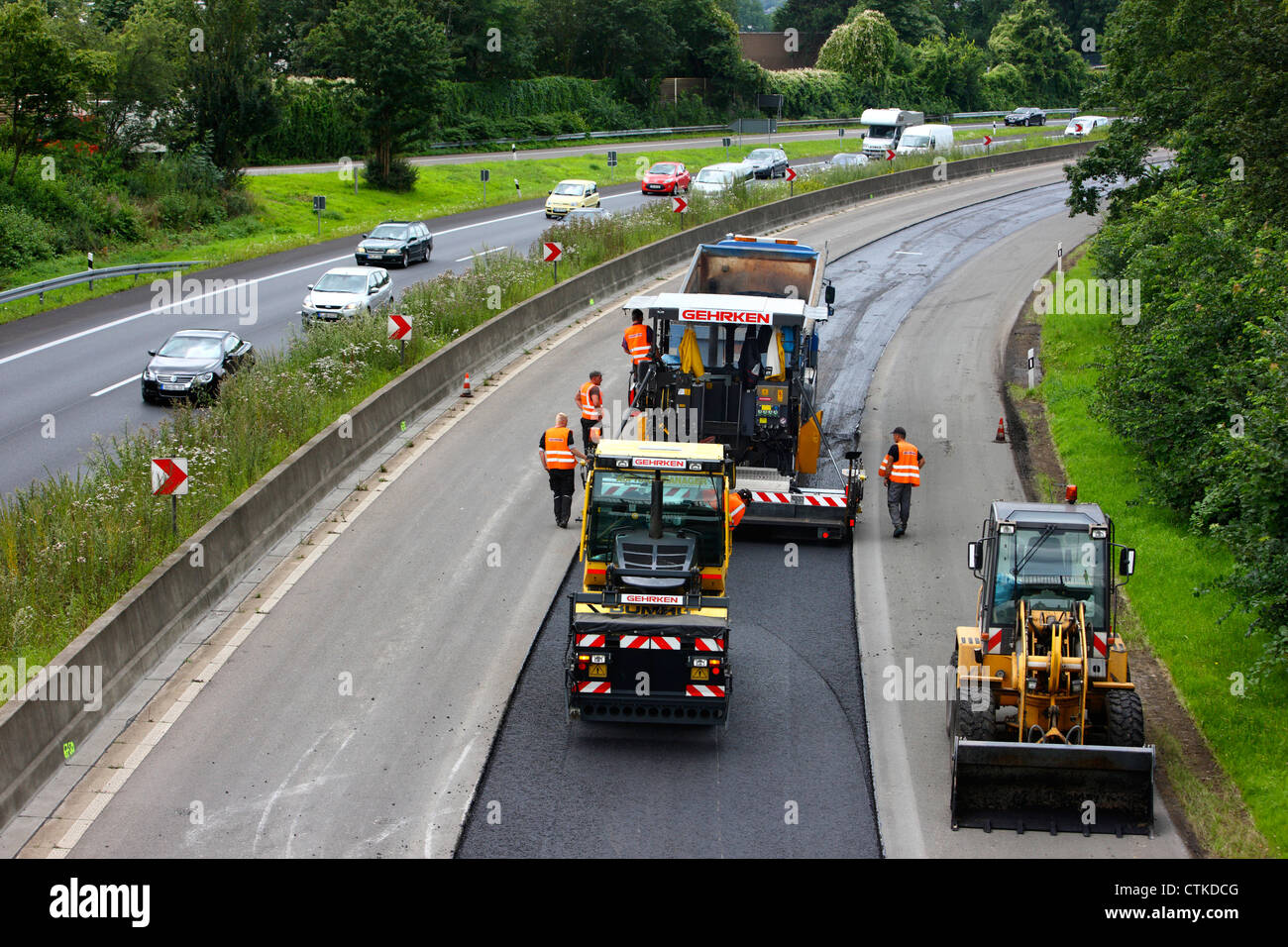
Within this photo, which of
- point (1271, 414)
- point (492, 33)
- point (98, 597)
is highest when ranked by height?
point (492, 33)

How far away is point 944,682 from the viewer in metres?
15.1

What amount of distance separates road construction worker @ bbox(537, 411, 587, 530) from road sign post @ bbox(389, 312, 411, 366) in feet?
22.8

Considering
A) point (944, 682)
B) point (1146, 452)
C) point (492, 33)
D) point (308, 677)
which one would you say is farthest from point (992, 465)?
point (492, 33)

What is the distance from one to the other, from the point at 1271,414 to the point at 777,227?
31529 mm

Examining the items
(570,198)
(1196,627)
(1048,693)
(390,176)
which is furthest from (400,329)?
(390,176)

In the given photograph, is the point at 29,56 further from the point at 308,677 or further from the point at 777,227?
the point at 308,677

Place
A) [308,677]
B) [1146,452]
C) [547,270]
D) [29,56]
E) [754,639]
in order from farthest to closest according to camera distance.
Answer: [29,56] < [547,270] < [1146,452] < [754,639] < [308,677]

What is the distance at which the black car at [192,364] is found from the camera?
25.4 m

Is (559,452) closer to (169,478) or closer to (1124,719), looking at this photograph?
(169,478)

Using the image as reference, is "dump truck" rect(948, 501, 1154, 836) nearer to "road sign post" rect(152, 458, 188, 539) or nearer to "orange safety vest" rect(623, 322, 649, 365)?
"orange safety vest" rect(623, 322, 649, 365)

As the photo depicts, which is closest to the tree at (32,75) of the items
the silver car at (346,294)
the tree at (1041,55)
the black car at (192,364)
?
the silver car at (346,294)

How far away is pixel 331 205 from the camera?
53688mm

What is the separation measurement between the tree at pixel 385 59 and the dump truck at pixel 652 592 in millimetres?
45837

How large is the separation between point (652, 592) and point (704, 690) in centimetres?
125
